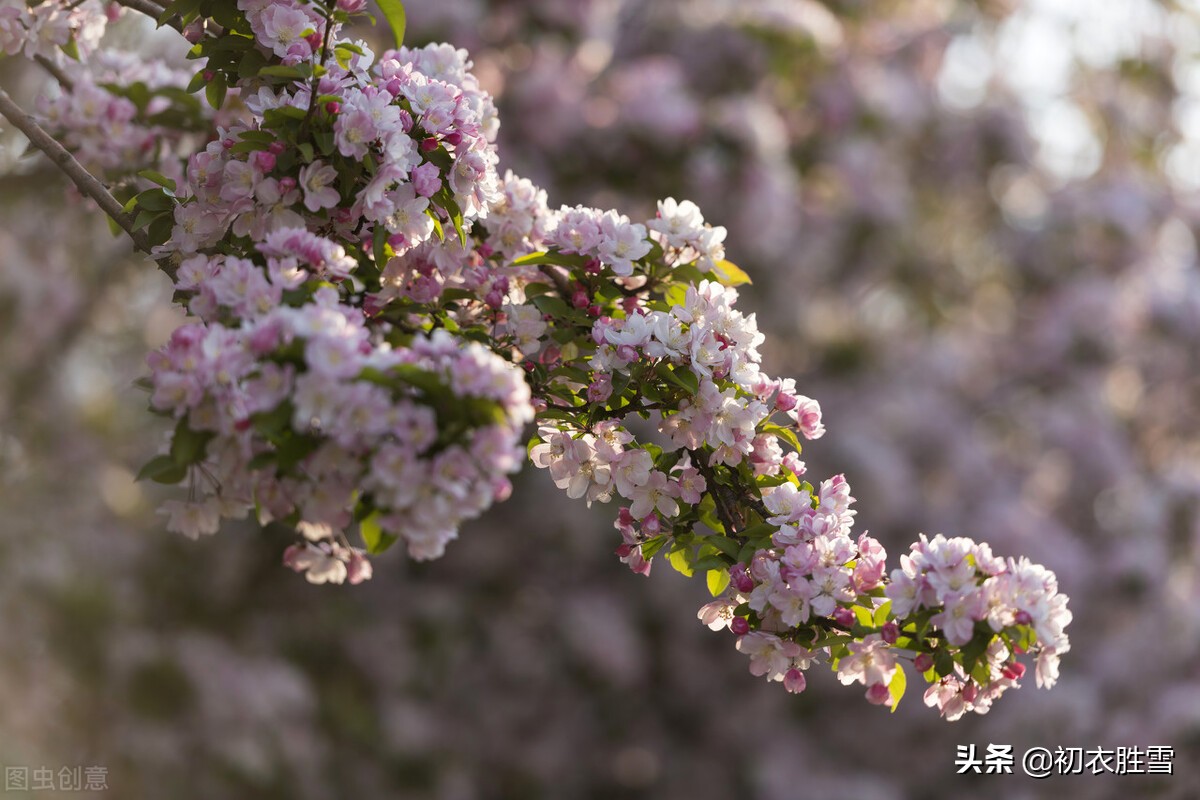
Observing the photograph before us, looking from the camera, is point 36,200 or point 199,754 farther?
point 199,754

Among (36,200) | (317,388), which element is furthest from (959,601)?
(36,200)

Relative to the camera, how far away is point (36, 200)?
4.08 m

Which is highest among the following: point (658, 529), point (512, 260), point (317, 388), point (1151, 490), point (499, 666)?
point (1151, 490)

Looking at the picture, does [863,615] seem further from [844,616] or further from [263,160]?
[263,160]

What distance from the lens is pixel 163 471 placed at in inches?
61.3

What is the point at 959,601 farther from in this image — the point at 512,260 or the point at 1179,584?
the point at 1179,584

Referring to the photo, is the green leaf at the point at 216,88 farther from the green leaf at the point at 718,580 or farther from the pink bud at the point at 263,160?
the green leaf at the point at 718,580

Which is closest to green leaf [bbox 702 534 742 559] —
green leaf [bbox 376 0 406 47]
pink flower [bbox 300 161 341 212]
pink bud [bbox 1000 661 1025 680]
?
pink bud [bbox 1000 661 1025 680]

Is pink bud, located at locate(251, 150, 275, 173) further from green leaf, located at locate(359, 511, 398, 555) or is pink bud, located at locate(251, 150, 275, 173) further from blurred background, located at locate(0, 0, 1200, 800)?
blurred background, located at locate(0, 0, 1200, 800)

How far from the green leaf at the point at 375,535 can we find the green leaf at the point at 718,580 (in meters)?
0.57

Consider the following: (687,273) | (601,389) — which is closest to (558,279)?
(687,273)

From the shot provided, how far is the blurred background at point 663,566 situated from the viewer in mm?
4828

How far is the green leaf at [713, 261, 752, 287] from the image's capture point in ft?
7.09

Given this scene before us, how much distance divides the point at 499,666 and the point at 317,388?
4.44 m
